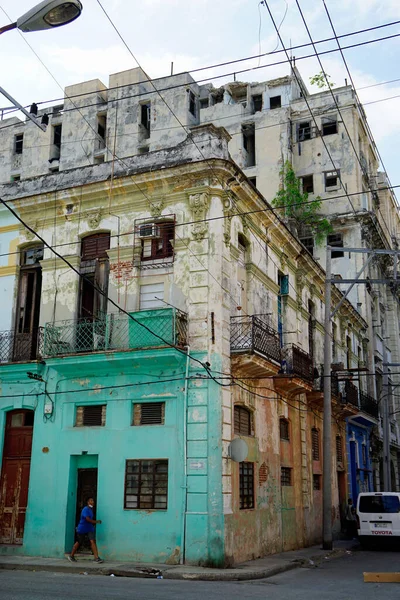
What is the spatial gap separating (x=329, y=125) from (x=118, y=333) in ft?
81.5

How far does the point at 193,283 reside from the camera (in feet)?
52.7

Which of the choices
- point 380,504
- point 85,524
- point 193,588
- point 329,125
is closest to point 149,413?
point 85,524

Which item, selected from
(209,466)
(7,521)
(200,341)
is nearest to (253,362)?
(200,341)

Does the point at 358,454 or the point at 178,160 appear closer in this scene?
the point at 178,160

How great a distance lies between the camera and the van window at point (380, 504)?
19.8m

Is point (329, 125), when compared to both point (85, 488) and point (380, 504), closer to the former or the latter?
point (380, 504)

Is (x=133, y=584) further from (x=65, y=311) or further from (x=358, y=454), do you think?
(x=358, y=454)

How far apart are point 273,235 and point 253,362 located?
5796 mm

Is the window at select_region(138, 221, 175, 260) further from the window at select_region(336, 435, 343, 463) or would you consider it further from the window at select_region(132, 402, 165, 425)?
the window at select_region(336, 435, 343, 463)

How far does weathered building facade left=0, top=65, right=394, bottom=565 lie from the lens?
590 inches

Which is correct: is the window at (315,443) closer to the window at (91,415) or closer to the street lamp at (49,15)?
the window at (91,415)

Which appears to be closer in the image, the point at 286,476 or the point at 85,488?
the point at 85,488

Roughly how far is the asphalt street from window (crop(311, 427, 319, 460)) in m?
8.75

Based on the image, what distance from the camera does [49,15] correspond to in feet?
21.1
